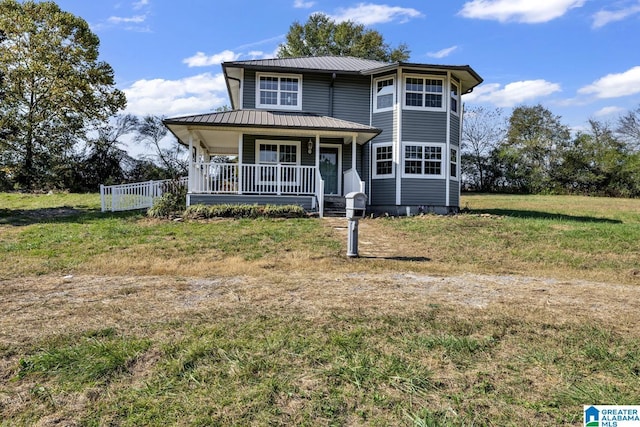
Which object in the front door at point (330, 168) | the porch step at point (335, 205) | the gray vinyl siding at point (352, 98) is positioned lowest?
the porch step at point (335, 205)

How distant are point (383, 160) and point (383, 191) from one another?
1209mm

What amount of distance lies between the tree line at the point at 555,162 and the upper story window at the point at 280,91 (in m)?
21.1

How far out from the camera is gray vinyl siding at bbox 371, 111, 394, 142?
15.7 metres

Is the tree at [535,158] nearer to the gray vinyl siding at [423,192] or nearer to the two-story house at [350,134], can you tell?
the two-story house at [350,134]

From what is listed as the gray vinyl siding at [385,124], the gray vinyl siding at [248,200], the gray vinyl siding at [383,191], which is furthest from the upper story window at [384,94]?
the gray vinyl siding at [248,200]

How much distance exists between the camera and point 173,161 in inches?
1090

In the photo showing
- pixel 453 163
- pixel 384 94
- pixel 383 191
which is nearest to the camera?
pixel 383 191

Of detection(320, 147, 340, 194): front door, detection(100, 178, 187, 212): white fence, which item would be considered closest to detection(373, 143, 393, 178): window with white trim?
detection(320, 147, 340, 194): front door

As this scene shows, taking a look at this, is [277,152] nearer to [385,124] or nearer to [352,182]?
[352,182]

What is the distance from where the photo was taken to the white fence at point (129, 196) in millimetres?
14188

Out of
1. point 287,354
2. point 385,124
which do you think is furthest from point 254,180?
point 287,354

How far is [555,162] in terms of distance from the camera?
106ft

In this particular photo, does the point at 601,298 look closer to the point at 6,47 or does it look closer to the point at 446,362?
the point at 446,362

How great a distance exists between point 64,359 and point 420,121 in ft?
47.5
